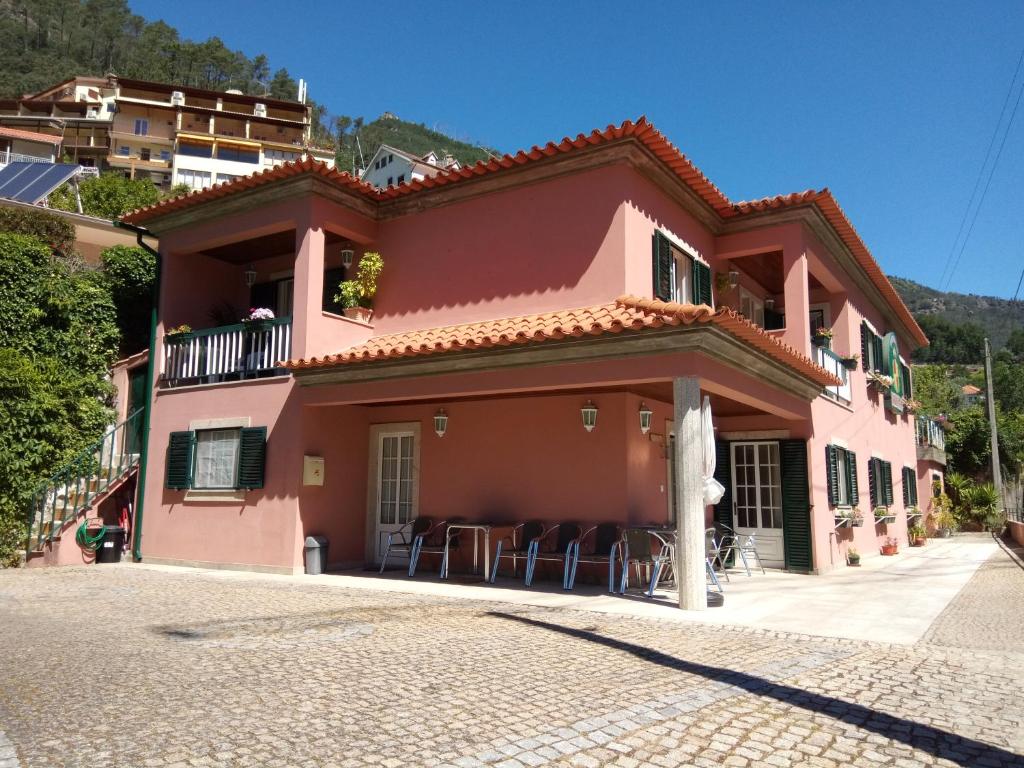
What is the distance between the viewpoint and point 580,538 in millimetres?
9805

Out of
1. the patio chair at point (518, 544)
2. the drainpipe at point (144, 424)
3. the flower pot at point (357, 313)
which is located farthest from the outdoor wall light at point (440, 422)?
the drainpipe at point (144, 424)

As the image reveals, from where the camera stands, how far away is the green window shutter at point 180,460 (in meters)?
12.4

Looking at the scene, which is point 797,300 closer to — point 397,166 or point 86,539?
point 86,539

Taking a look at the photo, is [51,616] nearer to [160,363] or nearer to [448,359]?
[448,359]

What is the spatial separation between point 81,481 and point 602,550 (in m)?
9.22

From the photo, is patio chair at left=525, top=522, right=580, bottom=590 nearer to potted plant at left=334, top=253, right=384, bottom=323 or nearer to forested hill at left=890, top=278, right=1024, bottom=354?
potted plant at left=334, top=253, right=384, bottom=323

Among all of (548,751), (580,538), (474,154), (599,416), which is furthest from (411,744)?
(474,154)

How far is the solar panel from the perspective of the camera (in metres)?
17.0

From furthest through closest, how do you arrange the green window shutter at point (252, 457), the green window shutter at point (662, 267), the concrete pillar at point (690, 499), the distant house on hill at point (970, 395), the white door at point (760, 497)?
the distant house on hill at point (970, 395)
the white door at point (760, 497)
the green window shutter at point (252, 457)
the green window shutter at point (662, 267)
the concrete pillar at point (690, 499)

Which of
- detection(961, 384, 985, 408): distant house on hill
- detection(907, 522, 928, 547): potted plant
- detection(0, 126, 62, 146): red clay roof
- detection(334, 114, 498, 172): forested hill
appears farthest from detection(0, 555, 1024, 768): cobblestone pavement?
detection(334, 114, 498, 172): forested hill

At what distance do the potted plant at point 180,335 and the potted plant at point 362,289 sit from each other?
285 cm

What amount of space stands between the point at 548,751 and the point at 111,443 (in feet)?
40.8

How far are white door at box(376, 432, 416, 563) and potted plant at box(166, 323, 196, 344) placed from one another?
13.0ft

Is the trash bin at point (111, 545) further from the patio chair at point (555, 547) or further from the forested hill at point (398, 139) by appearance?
the forested hill at point (398, 139)
